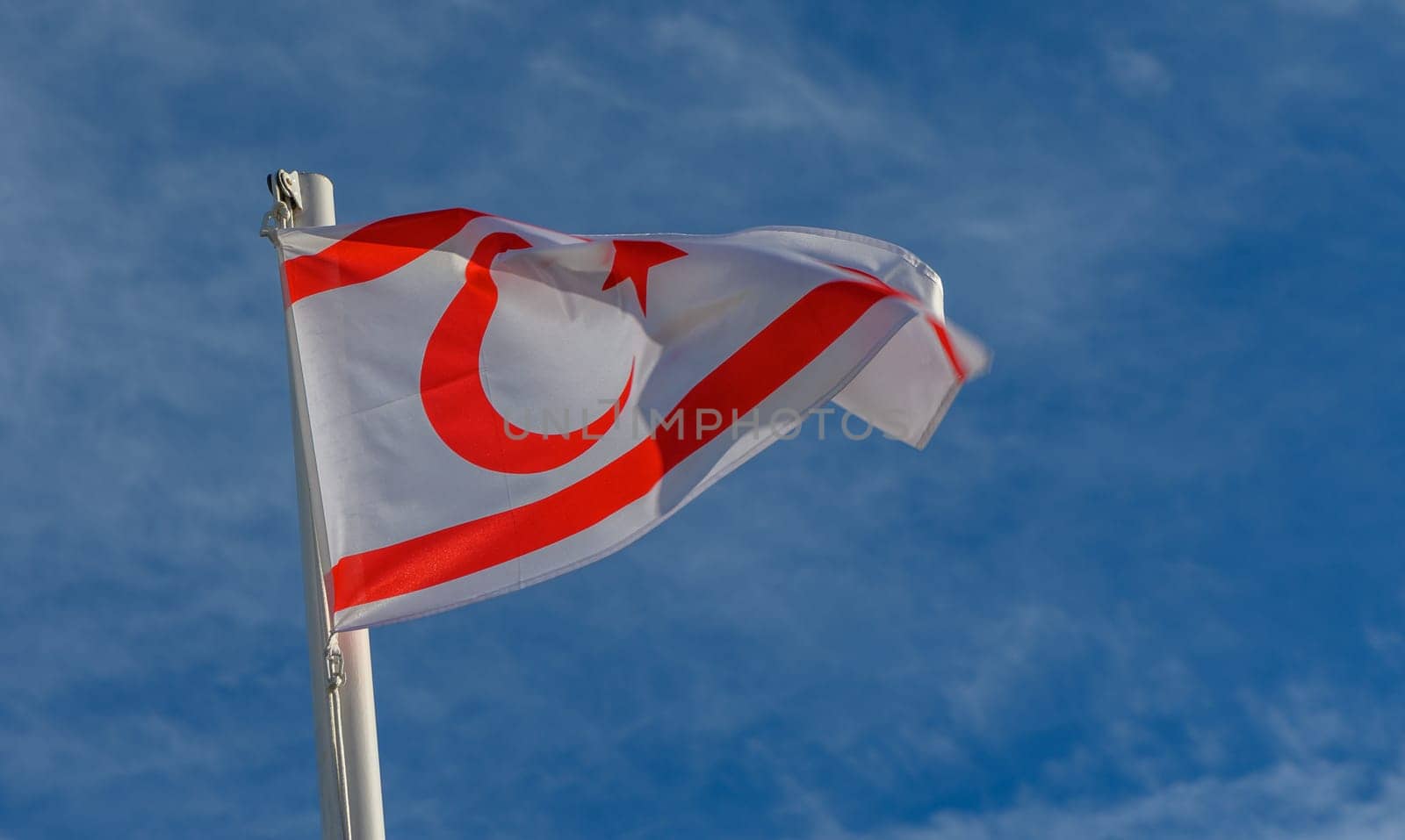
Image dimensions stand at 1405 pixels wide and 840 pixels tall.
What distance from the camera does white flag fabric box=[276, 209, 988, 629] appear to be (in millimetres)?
9172

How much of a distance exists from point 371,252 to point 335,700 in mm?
2639

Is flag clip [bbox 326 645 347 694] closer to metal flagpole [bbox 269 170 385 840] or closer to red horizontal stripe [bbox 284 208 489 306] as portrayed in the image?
metal flagpole [bbox 269 170 385 840]

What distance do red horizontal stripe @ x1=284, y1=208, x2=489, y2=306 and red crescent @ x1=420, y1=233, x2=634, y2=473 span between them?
0.91ft

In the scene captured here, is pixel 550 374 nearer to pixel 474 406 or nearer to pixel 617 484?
pixel 474 406

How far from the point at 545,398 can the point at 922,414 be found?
2.46 m

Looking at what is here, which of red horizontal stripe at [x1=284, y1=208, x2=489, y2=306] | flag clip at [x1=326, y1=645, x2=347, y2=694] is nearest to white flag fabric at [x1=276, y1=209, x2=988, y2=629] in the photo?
red horizontal stripe at [x1=284, y1=208, x2=489, y2=306]

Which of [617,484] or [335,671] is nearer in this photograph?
[335,671]

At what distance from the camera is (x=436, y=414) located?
9.62m

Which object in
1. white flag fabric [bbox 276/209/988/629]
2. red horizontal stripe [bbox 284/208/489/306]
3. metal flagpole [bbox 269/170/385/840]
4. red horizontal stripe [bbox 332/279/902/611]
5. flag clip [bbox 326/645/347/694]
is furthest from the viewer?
red horizontal stripe [bbox 284/208/489/306]

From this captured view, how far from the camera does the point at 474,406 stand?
9.82m

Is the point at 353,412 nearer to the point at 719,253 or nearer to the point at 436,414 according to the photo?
the point at 436,414

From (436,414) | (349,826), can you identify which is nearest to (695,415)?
(436,414)

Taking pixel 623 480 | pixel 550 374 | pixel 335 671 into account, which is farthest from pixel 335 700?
pixel 550 374

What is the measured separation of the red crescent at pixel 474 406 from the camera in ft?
31.6
